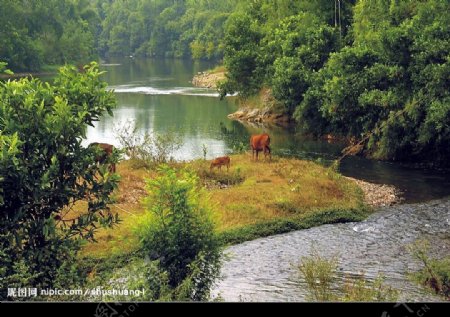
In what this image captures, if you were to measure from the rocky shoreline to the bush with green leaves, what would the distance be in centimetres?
1603

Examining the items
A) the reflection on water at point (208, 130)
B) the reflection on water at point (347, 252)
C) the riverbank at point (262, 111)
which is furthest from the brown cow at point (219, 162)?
the riverbank at point (262, 111)

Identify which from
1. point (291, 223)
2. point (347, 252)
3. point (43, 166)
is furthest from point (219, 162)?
point (43, 166)

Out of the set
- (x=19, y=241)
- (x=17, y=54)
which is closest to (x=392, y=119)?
(x=19, y=241)

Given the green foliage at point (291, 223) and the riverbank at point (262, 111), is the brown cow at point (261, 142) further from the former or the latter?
the riverbank at point (262, 111)

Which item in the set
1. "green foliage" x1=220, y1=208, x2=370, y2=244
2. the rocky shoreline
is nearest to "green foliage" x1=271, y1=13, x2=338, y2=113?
the rocky shoreline

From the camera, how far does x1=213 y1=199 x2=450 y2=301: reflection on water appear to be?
51.6ft

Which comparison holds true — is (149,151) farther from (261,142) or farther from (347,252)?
(347,252)

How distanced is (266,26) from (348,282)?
43854 mm

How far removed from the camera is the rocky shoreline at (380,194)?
86.2 ft

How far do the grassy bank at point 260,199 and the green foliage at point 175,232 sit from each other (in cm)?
479

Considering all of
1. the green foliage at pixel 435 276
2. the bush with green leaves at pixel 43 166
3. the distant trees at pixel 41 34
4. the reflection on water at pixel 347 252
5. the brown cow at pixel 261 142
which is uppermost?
the distant trees at pixel 41 34

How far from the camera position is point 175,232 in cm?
1337

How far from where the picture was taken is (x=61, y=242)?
12453mm
